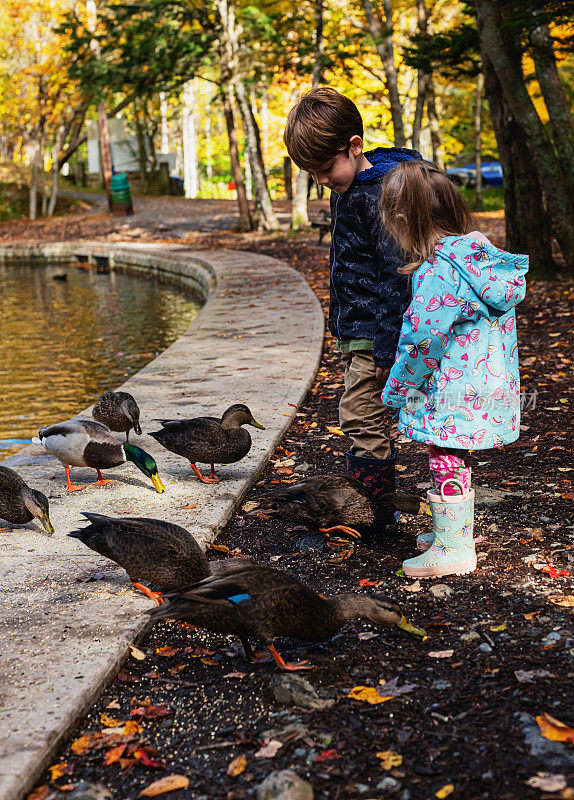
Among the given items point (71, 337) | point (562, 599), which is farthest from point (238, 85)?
point (562, 599)

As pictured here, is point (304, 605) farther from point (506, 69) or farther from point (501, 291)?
point (506, 69)

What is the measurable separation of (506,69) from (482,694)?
9783 millimetres

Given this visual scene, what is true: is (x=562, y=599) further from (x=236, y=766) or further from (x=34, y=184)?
(x=34, y=184)

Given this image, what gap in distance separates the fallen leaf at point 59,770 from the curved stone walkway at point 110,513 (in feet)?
0.17

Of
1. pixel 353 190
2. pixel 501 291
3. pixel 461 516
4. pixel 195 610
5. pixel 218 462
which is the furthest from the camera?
pixel 218 462

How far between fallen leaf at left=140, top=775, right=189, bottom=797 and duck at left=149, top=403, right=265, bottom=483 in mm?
2620

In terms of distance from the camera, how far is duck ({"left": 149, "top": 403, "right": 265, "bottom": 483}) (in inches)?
200

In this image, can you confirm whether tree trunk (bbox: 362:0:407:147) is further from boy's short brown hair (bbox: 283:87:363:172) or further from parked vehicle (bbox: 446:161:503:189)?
parked vehicle (bbox: 446:161:503:189)

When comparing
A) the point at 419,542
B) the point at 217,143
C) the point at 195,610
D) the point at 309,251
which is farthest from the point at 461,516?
the point at 217,143

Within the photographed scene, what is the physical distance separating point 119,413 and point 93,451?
33.6 inches

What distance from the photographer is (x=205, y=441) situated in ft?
16.6

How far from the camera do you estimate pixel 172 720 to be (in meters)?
2.91

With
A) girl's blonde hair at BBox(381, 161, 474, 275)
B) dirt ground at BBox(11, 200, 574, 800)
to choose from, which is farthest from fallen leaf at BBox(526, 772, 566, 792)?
girl's blonde hair at BBox(381, 161, 474, 275)

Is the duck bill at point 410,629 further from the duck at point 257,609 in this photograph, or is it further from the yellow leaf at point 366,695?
the yellow leaf at point 366,695
